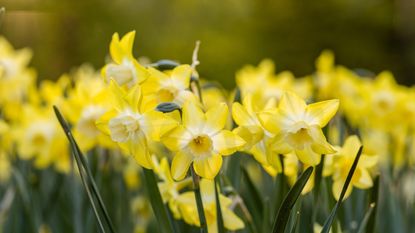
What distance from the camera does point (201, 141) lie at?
1016 mm

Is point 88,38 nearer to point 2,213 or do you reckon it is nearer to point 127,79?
point 2,213

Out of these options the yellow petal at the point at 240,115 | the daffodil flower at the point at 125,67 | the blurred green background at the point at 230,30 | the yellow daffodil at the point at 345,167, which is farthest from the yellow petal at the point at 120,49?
the blurred green background at the point at 230,30

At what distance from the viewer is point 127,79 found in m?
1.11

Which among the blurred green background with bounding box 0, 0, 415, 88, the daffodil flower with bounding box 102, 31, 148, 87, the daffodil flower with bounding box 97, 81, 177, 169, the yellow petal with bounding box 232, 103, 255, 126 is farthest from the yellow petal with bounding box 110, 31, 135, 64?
the blurred green background with bounding box 0, 0, 415, 88

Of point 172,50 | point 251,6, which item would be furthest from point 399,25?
point 172,50

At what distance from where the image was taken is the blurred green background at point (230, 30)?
694cm

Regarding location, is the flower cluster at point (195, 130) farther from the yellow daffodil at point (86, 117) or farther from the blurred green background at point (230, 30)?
the blurred green background at point (230, 30)

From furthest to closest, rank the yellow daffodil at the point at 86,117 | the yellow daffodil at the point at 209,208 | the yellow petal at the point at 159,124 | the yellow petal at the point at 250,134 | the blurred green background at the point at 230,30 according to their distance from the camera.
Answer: the blurred green background at the point at 230,30, the yellow daffodil at the point at 86,117, the yellow daffodil at the point at 209,208, the yellow petal at the point at 250,134, the yellow petal at the point at 159,124

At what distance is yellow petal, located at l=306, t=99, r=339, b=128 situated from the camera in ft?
3.38

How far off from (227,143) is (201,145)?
43 mm

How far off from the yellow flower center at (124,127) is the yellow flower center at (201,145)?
8 cm

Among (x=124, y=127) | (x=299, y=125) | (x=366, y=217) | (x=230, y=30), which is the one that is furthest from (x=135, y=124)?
(x=230, y=30)

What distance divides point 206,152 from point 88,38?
6.54 m

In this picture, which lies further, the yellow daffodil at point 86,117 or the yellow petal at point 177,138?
the yellow daffodil at point 86,117
